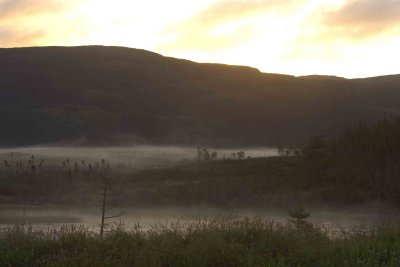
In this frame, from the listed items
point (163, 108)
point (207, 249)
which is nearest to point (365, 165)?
point (207, 249)

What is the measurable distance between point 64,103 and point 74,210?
137087mm

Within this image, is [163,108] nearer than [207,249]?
No

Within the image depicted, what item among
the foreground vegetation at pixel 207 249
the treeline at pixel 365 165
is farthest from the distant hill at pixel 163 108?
the foreground vegetation at pixel 207 249

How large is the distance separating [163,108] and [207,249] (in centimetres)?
16462

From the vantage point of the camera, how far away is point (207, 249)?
880 centimetres

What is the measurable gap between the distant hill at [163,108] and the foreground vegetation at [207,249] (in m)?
131

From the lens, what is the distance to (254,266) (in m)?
8.09

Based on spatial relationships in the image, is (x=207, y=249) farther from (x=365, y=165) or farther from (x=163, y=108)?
(x=163, y=108)

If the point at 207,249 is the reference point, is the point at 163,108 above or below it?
above

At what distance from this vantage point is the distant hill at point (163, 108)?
15062 cm

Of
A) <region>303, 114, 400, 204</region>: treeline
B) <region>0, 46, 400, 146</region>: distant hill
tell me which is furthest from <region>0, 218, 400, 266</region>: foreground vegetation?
<region>0, 46, 400, 146</region>: distant hill

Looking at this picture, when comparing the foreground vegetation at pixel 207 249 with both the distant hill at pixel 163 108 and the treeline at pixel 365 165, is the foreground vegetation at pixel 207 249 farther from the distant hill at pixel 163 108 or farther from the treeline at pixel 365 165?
the distant hill at pixel 163 108

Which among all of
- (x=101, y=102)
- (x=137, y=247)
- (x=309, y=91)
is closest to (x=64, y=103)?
(x=101, y=102)

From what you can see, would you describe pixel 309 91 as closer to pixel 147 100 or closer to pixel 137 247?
pixel 147 100
